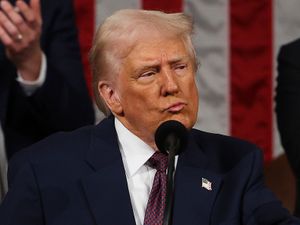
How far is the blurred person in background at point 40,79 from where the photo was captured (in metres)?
2.44

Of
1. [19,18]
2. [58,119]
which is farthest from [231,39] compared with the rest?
[19,18]

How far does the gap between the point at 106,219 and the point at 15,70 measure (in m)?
0.79

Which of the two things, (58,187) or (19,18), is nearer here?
(58,187)

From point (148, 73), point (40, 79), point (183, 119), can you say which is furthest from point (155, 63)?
point (40, 79)

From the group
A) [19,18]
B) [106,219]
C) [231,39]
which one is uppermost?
[19,18]

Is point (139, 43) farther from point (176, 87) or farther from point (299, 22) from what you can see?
point (299, 22)

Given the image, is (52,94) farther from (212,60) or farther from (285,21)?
(285,21)

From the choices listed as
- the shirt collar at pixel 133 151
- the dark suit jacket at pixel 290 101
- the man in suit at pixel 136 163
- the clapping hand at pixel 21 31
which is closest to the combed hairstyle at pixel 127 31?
the man in suit at pixel 136 163

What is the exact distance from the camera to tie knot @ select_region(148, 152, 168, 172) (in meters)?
2.01

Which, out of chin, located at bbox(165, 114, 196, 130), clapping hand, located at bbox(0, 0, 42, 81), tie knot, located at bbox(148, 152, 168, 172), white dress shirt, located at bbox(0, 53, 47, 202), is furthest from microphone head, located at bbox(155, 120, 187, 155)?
white dress shirt, located at bbox(0, 53, 47, 202)

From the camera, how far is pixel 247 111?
346cm

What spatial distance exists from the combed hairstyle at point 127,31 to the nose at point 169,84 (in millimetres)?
89

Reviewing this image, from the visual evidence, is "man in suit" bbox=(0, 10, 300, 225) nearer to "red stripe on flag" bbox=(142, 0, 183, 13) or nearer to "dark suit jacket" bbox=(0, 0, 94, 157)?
"dark suit jacket" bbox=(0, 0, 94, 157)

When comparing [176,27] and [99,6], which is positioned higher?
[176,27]
